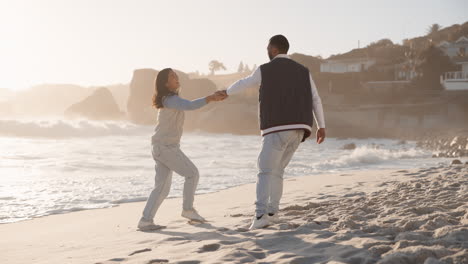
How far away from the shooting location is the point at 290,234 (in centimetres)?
436

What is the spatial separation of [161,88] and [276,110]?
144cm

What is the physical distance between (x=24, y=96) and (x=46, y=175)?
138797 mm

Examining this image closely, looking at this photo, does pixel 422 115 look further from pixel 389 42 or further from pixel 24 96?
pixel 24 96

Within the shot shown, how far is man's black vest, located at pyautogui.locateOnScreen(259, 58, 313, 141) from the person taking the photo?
4.94 metres

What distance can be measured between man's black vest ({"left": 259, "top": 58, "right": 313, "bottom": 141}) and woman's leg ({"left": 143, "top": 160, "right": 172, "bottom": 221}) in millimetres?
1428

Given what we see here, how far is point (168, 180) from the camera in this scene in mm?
5777

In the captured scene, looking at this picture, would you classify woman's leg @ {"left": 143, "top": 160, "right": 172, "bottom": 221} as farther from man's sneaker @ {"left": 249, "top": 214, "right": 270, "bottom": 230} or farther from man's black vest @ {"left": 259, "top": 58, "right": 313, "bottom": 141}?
man's black vest @ {"left": 259, "top": 58, "right": 313, "bottom": 141}

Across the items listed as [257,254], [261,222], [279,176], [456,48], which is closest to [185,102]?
[279,176]

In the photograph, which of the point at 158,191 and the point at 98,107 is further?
the point at 98,107

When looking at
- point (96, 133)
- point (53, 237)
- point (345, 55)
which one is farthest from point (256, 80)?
point (345, 55)

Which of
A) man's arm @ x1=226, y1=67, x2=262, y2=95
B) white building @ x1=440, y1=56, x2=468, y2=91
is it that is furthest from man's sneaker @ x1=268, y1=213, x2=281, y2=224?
white building @ x1=440, y1=56, x2=468, y2=91

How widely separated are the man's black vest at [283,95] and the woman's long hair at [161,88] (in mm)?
1191

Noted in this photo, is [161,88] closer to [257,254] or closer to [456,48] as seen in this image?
[257,254]

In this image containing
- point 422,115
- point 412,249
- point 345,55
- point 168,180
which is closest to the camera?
point 412,249
